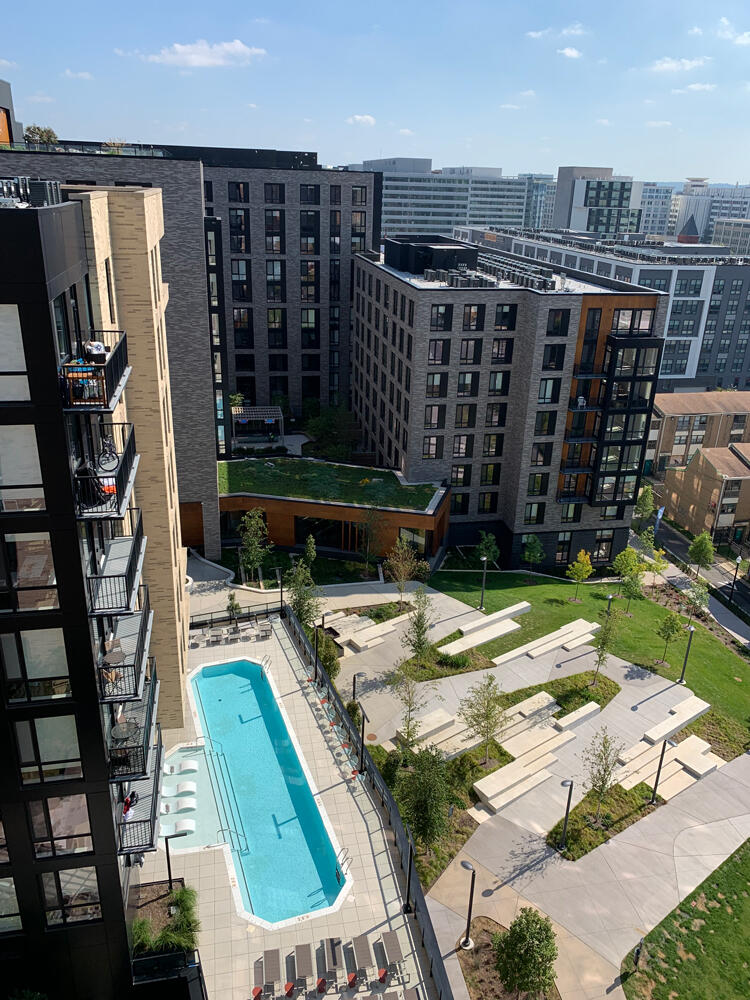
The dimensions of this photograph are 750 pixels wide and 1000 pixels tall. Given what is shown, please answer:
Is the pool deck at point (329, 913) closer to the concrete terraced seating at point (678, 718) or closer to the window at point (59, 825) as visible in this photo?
the window at point (59, 825)

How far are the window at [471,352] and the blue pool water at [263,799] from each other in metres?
28.7

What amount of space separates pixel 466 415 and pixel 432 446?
142 inches

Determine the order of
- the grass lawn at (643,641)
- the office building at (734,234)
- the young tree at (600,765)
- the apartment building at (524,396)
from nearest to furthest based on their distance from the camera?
the young tree at (600,765) → the grass lawn at (643,641) → the apartment building at (524,396) → the office building at (734,234)

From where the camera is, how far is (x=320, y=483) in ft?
185

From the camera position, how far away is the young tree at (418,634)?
43.1 meters

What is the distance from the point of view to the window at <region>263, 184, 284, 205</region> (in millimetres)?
71125

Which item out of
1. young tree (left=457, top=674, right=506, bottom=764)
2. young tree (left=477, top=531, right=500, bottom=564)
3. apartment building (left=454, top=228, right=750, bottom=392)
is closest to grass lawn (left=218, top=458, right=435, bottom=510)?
young tree (left=477, top=531, right=500, bottom=564)

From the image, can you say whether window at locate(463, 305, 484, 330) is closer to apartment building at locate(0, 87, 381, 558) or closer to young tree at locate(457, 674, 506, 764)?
apartment building at locate(0, 87, 381, 558)

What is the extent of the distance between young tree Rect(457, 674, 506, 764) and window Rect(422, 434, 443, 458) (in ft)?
75.6

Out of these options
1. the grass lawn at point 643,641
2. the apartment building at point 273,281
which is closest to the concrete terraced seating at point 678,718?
the grass lawn at point 643,641

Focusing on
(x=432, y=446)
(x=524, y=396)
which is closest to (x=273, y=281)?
(x=432, y=446)

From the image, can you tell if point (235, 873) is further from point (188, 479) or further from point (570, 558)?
point (570, 558)

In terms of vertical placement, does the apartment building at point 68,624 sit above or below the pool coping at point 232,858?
above

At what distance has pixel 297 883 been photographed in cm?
2748
